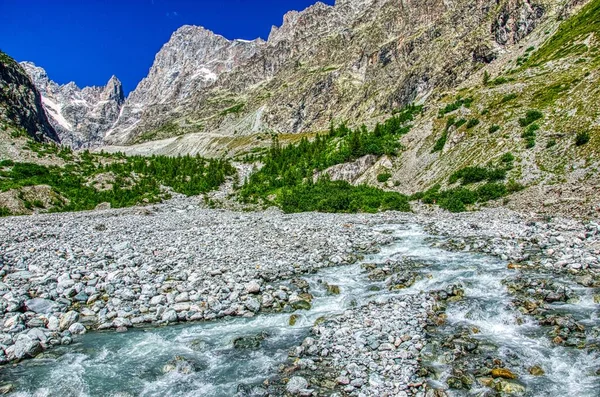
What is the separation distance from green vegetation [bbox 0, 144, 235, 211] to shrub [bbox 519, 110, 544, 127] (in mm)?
47049

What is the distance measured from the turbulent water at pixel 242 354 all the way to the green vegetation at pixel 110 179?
38.8 meters

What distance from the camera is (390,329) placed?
1029 cm

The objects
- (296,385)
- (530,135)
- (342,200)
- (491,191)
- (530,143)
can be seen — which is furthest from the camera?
(342,200)

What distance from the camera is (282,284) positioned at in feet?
48.8

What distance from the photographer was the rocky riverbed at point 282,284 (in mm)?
9438

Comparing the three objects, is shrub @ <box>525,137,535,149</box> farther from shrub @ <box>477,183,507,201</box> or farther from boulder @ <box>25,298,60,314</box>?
boulder @ <box>25,298,60,314</box>

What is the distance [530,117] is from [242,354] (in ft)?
126

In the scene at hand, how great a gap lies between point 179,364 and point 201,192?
2224 inches

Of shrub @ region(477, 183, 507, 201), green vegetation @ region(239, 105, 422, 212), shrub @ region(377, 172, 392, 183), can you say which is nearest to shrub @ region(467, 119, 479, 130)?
green vegetation @ region(239, 105, 422, 212)

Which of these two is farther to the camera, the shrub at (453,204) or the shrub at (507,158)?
the shrub at (507,158)

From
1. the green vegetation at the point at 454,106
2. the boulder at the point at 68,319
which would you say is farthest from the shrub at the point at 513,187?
the boulder at the point at 68,319

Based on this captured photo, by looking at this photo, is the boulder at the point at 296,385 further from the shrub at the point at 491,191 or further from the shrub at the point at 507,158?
the shrub at the point at 507,158

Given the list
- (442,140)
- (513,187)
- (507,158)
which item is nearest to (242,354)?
(513,187)

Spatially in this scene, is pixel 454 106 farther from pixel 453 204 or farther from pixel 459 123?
pixel 453 204
